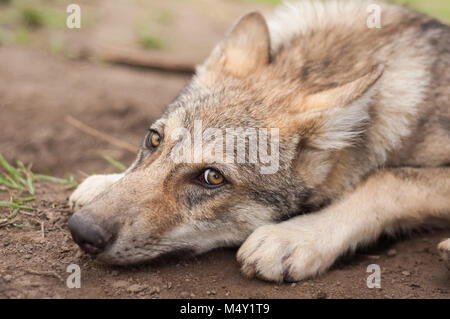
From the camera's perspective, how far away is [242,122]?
3252mm

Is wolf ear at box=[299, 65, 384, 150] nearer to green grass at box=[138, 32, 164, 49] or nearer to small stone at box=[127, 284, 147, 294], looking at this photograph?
small stone at box=[127, 284, 147, 294]

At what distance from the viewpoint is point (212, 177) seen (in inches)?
126

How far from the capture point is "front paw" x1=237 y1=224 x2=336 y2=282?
3.06 meters

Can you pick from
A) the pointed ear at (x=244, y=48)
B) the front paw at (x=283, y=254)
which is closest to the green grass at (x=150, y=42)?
the pointed ear at (x=244, y=48)

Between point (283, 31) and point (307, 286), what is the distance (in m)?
2.39

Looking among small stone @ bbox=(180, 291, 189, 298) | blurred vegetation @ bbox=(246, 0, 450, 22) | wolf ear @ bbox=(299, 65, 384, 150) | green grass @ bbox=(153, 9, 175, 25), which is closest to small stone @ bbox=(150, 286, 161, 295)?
small stone @ bbox=(180, 291, 189, 298)

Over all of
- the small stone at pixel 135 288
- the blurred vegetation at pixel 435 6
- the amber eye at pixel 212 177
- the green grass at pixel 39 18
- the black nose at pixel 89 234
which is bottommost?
the small stone at pixel 135 288

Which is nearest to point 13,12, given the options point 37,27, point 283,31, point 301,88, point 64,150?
point 37,27

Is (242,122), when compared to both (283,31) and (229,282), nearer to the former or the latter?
(229,282)

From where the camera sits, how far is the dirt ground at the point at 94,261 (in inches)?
113

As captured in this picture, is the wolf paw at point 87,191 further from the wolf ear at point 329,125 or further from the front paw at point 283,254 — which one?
the wolf ear at point 329,125

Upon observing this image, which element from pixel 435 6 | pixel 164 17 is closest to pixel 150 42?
pixel 164 17

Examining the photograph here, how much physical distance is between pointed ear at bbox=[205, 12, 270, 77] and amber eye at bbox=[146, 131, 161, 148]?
33.7 inches

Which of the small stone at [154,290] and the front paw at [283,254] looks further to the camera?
the front paw at [283,254]
